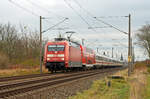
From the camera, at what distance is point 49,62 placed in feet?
94.0

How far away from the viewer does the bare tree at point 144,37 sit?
51.7 m

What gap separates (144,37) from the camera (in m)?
52.5

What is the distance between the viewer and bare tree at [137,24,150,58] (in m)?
51.7

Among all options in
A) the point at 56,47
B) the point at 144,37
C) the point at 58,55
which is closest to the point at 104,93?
the point at 58,55

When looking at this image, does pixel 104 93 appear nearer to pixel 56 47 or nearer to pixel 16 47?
pixel 56 47

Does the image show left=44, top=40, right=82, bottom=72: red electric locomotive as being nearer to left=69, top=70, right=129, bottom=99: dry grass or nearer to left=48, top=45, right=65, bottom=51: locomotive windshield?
left=48, top=45, right=65, bottom=51: locomotive windshield

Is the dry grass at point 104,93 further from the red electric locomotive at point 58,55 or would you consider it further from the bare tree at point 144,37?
the bare tree at point 144,37

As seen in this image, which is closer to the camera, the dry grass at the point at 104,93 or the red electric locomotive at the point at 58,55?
the dry grass at the point at 104,93

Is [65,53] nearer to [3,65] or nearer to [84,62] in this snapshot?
[84,62]

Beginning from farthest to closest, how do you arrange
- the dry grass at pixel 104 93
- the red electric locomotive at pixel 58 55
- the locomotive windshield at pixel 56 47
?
the locomotive windshield at pixel 56 47
the red electric locomotive at pixel 58 55
the dry grass at pixel 104 93

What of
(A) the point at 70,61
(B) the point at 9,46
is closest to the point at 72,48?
(A) the point at 70,61

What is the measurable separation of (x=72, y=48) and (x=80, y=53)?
14.8ft

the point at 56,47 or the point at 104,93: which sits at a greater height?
the point at 56,47

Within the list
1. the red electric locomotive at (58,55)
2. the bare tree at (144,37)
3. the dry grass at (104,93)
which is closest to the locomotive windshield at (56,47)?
the red electric locomotive at (58,55)
